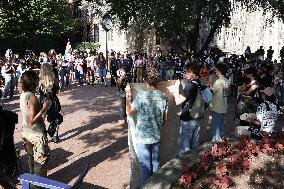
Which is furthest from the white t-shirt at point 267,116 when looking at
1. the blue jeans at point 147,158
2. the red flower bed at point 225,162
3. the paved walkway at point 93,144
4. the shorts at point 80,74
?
the shorts at point 80,74

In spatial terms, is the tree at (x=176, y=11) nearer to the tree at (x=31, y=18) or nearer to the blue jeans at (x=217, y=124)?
the blue jeans at (x=217, y=124)

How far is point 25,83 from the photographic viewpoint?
20.5 feet

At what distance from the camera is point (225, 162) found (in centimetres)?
585

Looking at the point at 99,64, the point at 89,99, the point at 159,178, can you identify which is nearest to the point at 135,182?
the point at 159,178

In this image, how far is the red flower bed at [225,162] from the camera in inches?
213

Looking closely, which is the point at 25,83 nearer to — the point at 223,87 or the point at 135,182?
the point at 135,182

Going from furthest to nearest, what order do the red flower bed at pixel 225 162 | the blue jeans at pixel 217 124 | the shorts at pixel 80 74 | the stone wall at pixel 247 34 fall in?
the stone wall at pixel 247 34 → the shorts at pixel 80 74 → the blue jeans at pixel 217 124 → the red flower bed at pixel 225 162

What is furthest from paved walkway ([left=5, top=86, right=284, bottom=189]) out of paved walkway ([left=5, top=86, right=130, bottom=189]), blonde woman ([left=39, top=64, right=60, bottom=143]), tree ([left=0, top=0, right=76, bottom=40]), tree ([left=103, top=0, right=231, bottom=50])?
tree ([left=0, top=0, right=76, bottom=40])

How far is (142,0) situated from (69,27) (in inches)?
1104

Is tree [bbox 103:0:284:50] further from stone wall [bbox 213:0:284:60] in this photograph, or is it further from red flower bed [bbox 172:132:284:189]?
stone wall [bbox 213:0:284:60]

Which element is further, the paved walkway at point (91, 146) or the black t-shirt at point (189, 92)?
the paved walkway at point (91, 146)

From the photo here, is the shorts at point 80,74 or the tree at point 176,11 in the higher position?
the tree at point 176,11

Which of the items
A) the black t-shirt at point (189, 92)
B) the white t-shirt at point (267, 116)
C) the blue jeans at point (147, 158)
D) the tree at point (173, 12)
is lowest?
the blue jeans at point (147, 158)

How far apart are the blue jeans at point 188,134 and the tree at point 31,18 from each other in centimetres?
2663
